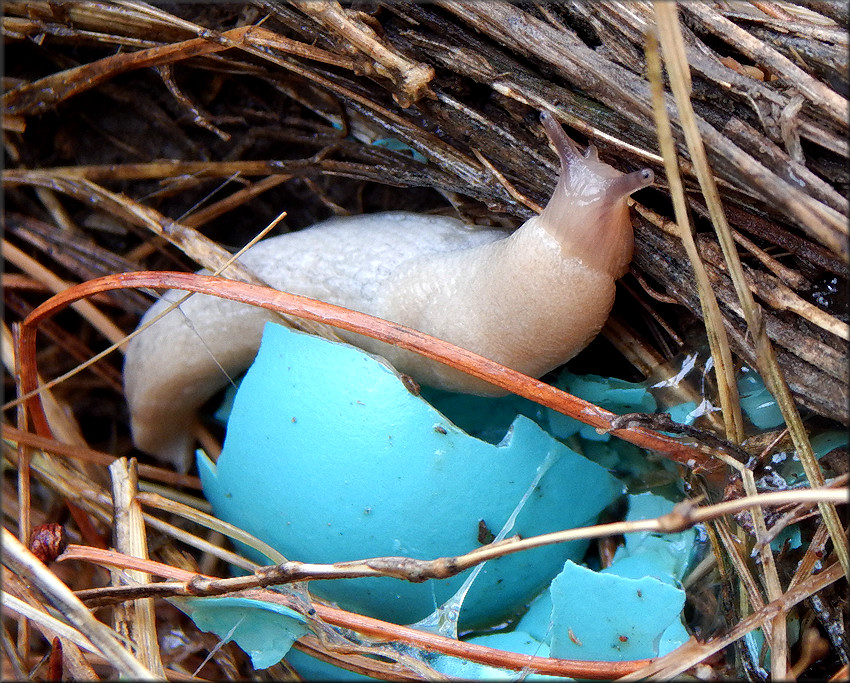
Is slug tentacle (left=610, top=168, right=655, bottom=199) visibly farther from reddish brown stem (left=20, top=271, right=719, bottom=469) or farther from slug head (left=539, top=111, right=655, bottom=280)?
reddish brown stem (left=20, top=271, right=719, bottom=469)

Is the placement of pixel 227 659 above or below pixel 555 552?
below

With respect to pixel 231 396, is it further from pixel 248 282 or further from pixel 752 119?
pixel 752 119

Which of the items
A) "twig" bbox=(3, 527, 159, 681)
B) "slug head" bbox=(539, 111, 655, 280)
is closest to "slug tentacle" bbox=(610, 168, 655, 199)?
"slug head" bbox=(539, 111, 655, 280)

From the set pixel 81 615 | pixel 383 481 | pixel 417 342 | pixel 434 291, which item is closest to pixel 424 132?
pixel 434 291

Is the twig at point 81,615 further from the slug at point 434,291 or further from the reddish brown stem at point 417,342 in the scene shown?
the slug at point 434,291

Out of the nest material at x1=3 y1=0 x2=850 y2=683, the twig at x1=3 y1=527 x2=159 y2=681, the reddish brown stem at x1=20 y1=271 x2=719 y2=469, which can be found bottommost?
the twig at x1=3 y1=527 x2=159 y2=681

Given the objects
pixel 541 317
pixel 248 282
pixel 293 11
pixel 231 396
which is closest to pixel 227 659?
pixel 231 396

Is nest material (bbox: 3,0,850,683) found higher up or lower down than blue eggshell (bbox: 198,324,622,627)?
higher up
